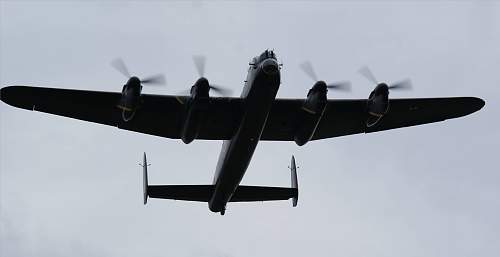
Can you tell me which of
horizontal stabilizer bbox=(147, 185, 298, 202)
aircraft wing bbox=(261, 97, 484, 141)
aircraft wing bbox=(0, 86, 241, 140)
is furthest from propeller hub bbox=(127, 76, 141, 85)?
horizontal stabilizer bbox=(147, 185, 298, 202)

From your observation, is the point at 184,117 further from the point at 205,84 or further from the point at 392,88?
the point at 392,88

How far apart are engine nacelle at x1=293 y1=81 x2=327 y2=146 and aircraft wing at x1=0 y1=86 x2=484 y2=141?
1.40 feet

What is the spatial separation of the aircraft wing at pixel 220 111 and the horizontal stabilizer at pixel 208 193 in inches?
97.6

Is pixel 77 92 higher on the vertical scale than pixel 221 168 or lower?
higher

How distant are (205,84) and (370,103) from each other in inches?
296

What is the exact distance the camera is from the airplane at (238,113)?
3072cm

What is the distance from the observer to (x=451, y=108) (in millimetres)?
36250

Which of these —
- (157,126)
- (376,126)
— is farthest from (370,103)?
(157,126)

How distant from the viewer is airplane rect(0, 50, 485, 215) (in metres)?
30.7

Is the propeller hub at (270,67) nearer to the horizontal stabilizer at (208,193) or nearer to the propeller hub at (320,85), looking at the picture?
the propeller hub at (320,85)

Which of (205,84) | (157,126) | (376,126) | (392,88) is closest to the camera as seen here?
(205,84)

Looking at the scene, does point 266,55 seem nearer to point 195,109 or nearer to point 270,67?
point 270,67

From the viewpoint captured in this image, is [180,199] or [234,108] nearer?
[234,108]

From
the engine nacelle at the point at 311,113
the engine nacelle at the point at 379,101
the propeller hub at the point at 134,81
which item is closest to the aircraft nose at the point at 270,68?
the engine nacelle at the point at 311,113
